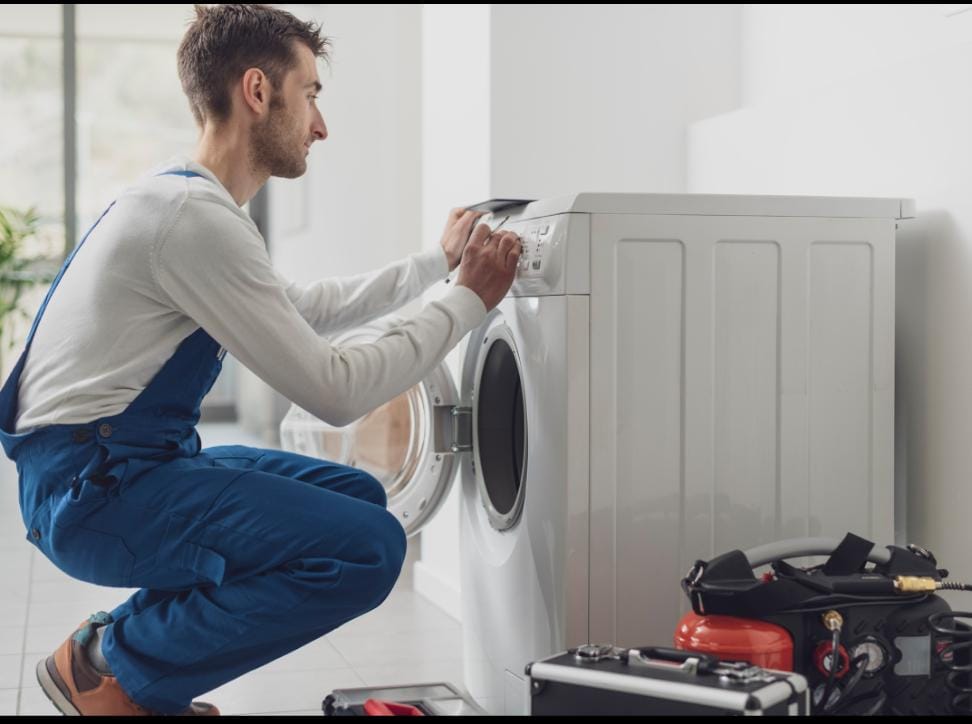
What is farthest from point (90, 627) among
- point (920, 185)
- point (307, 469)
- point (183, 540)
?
point (920, 185)

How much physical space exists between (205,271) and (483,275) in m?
0.46

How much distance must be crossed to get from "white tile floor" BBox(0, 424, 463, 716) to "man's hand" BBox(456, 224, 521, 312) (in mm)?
825

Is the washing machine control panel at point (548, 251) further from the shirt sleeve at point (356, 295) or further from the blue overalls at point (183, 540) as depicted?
the blue overalls at point (183, 540)

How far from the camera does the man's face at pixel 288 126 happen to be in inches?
78.6

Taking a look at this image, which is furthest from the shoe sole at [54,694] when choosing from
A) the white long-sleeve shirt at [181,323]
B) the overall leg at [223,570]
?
the white long-sleeve shirt at [181,323]

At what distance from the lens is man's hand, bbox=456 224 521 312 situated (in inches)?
77.8

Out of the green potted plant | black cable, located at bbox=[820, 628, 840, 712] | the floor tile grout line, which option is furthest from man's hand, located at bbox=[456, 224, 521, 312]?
the green potted plant

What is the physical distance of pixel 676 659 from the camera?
1.56 m

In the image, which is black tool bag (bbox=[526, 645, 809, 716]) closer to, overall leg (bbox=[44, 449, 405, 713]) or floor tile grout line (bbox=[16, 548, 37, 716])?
overall leg (bbox=[44, 449, 405, 713])

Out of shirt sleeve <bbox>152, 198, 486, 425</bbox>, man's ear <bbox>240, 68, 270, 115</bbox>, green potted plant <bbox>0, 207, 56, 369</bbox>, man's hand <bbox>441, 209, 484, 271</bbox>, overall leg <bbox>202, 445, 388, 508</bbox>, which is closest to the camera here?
shirt sleeve <bbox>152, 198, 486, 425</bbox>

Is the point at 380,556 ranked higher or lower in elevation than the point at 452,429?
lower

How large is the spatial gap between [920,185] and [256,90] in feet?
3.82

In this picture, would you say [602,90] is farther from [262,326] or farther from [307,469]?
[262,326]

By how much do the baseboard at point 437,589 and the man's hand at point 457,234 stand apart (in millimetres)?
1046
